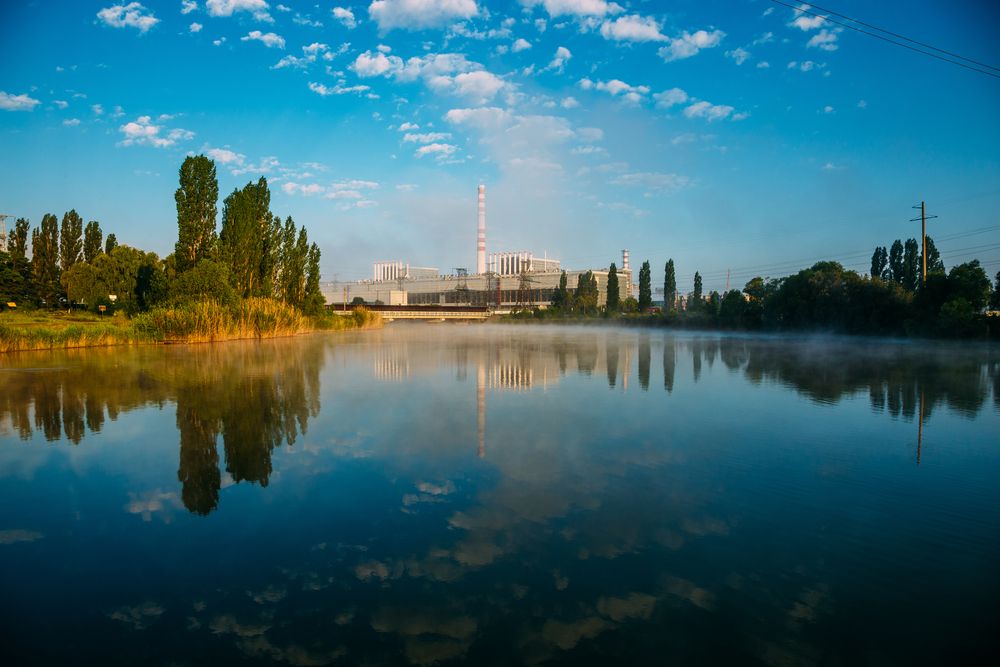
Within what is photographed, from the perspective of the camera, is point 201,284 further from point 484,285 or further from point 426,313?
point 484,285

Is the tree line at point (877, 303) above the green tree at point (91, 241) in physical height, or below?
below

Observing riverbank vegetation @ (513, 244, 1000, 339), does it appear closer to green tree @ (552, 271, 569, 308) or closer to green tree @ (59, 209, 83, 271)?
green tree @ (552, 271, 569, 308)

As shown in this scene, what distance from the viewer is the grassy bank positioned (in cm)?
2142

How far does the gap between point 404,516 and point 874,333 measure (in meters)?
38.4

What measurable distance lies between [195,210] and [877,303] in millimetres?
39856

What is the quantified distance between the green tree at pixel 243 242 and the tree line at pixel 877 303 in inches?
1484

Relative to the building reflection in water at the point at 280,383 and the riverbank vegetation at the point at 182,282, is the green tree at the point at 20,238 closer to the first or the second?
the riverbank vegetation at the point at 182,282

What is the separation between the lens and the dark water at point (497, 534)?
302 cm

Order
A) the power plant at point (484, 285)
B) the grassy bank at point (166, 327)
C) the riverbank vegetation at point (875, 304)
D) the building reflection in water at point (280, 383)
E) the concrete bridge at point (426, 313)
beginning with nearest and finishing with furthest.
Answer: the building reflection in water at point (280, 383), the grassy bank at point (166, 327), the riverbank vegetation at point (875, 304), the concrete bridge at point (426, 313), the power plant at point (484, 285)

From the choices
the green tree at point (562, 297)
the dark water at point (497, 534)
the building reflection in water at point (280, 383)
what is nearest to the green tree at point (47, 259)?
the building reflection in water at point (280, 383)

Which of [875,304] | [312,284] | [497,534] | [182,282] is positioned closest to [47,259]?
[312,284]

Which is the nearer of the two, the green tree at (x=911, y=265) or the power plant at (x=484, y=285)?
the green tree at (x=911, y=265)

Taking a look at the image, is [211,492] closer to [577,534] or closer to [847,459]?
[577,534]

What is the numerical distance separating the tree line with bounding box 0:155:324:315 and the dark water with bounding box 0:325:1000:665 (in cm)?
2215
